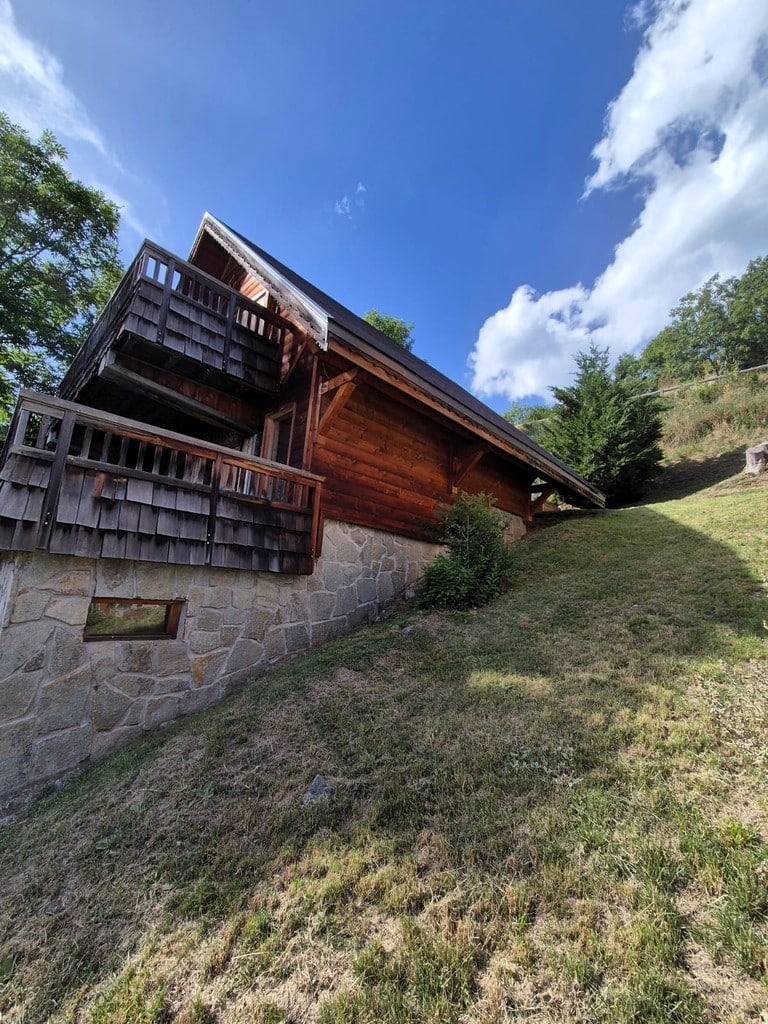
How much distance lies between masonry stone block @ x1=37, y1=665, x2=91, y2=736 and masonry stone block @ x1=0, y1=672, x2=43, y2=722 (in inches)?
3.1

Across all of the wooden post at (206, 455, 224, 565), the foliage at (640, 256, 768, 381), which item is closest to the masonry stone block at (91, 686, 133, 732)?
the wooden post at (206, 455, 224, 565)

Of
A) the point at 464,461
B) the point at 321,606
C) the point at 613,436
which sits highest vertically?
the point at 613,436

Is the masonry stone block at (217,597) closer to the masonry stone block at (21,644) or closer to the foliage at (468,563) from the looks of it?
the masonry stone block at (21,644)

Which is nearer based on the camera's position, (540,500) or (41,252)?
(540,500)

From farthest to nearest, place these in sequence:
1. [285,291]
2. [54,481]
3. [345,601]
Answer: [345,601] < [285,291] < [54,481]

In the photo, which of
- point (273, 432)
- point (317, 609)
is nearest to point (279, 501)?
point (317, 609)

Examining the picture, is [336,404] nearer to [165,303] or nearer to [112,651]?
[165,303]

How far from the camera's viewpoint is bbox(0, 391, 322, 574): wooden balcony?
353 centimetres

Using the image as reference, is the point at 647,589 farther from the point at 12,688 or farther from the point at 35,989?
the point at 12,688

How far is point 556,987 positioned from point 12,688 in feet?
13.4

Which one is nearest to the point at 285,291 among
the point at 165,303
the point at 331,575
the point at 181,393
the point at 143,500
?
the point at 165,303

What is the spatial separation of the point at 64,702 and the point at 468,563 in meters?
4.92

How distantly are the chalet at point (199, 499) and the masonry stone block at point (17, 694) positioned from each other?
1cm

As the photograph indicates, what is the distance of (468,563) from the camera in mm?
6344
